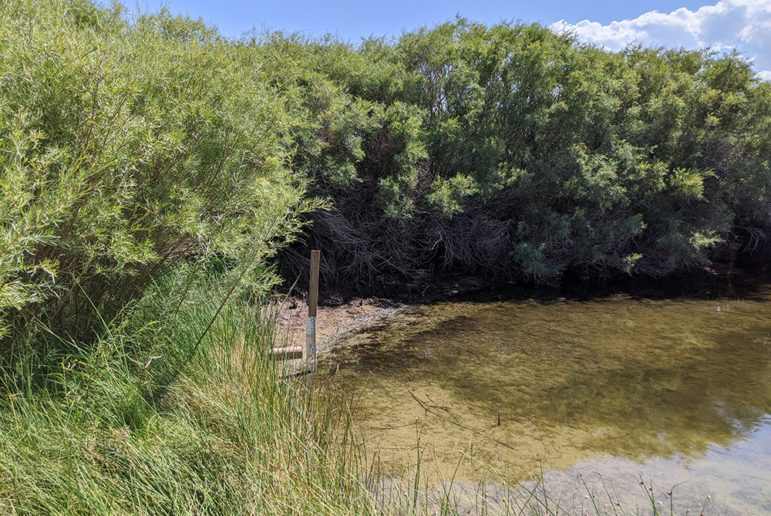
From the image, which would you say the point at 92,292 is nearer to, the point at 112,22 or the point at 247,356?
the point at 247,356

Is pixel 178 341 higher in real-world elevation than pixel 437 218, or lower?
lower

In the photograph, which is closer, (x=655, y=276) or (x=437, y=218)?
(x=437, y=218)

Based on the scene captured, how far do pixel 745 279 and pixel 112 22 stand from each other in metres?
16.5

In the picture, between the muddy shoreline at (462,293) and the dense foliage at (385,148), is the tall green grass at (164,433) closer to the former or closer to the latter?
the dense foliage at (385,148)

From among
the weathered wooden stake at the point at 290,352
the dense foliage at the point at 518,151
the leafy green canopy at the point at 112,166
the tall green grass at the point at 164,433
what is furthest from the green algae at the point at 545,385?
the dense foliage at the point at 518,151

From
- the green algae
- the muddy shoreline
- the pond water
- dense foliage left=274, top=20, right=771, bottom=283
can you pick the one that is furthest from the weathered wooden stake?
dense foliage left=274, top=20, right=771, bottom=283

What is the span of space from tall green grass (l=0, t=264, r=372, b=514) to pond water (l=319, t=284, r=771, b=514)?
0.70 m

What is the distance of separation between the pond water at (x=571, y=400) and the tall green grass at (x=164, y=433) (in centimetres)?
70

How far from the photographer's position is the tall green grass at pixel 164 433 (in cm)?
254

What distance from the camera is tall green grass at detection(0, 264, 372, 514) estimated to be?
2537 mm

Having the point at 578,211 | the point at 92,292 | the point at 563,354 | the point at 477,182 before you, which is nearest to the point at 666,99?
the point at 578,211

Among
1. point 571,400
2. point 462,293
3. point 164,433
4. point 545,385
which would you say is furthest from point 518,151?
point 164,433

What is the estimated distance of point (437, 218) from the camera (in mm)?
10297

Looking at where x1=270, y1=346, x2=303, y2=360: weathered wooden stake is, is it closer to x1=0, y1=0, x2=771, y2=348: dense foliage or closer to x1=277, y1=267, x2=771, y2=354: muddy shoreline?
x1=0, y1=0, x2=771, y2=348: dense foliage
